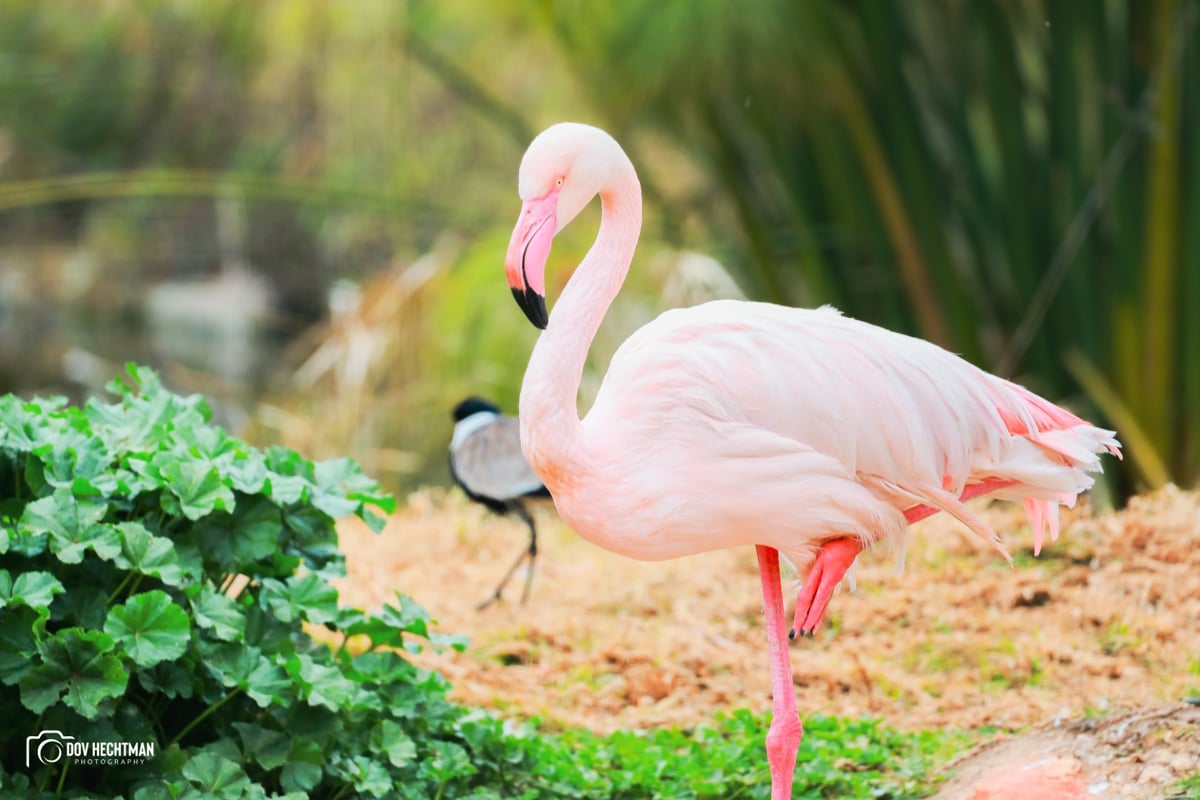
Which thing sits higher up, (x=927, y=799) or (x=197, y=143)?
(x=197, y=143)

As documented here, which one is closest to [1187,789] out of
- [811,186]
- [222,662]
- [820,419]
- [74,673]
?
[820,419]

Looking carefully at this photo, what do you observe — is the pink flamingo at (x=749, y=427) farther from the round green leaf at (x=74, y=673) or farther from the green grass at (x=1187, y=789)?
the round green leaf at (x=74, y=673)

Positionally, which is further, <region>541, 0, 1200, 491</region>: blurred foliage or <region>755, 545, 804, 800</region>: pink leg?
<region>541, 0, 1200, 491</region>: blurred foliage

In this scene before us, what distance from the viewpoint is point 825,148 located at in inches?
236

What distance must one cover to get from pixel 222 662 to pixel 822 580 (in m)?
1.16

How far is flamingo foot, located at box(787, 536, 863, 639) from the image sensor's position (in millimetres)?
2607

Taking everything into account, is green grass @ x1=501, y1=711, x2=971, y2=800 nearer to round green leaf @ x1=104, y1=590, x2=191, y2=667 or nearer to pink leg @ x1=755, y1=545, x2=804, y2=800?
pink leg @ x1=755, y1=545, x2=804, y2=800

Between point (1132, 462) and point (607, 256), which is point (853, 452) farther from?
point (1132, 462)

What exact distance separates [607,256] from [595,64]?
3.30 m

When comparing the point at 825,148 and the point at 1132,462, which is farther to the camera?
the point at 825,148

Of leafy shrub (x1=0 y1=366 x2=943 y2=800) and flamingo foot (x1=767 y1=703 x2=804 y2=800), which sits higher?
leafy shrub (x1=0 y1=366 x2=943 y2=800)

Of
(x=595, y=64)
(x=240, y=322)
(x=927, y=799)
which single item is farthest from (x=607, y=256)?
(x=240, y=322)

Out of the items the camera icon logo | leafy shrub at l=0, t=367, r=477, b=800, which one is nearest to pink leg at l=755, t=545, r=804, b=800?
leafy shrub at l=0, t=367, r=477, b=800

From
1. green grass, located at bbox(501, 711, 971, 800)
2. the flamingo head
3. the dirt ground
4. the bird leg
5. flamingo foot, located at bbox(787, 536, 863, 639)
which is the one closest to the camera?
the flamingo head
